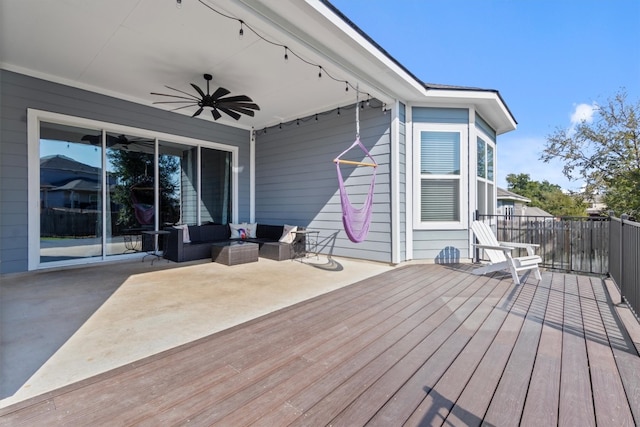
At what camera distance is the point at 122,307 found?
9.69 feet

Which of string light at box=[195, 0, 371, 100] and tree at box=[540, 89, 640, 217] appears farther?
tree at box=[540, 89, 640, 217]

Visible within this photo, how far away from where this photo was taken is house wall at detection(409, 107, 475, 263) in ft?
17.1

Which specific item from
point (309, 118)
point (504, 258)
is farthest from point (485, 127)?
point (309, 118)

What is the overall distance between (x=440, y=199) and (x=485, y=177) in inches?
62.2

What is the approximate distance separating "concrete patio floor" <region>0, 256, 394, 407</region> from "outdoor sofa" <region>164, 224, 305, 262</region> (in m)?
0.31

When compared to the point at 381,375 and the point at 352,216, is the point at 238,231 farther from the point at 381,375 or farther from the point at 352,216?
the point at 381,375

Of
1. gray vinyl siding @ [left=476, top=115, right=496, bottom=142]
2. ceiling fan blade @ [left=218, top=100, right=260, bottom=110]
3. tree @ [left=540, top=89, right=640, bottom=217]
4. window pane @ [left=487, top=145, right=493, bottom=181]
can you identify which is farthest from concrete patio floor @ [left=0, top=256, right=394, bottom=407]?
tree @ [left=540, top=89, right=640, bottom=217]

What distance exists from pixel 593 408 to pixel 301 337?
67.7 inches

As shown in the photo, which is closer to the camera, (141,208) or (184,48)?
(184,48)

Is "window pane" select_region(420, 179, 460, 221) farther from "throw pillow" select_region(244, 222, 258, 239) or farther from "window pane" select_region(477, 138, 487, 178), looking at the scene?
"throw pillow" select_region(244, 222, 258, 239)

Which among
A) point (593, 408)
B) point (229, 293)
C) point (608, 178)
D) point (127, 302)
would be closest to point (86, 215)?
point (127, 302)

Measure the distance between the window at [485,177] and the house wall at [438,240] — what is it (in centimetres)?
77

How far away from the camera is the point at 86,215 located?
5.09m

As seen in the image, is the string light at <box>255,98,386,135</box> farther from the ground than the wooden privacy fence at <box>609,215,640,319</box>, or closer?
farther from the ground
